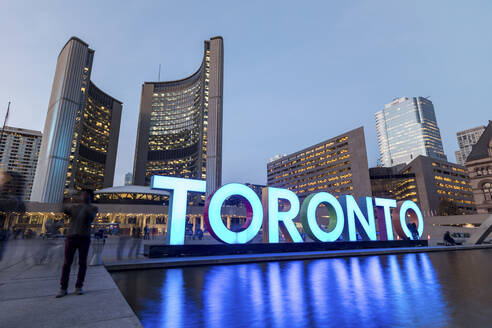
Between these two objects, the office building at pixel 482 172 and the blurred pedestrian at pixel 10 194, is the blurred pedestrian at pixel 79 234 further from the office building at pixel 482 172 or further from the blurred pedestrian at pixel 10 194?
the office building at pixel 482 172

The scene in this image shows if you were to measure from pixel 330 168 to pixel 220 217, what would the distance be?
398ft

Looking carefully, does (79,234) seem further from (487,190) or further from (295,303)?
(487,190)

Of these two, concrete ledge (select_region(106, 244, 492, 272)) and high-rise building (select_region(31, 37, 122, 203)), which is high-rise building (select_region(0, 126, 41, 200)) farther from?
concrete ledge (select_region(106, 244, 492, 272))

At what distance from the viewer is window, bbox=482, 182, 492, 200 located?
196 feet

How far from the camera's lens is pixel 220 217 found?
12.0 metres

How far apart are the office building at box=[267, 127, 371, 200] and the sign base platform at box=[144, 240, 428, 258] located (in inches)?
2851

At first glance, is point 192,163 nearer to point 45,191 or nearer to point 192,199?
point 192,199

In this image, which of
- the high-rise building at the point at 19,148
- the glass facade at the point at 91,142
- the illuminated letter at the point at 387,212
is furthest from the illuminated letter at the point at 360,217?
the high-rise building at the point at 19,148

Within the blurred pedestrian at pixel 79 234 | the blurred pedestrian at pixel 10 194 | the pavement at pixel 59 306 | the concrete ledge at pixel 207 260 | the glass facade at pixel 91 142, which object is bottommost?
the concrete ledge at pixel 207 260

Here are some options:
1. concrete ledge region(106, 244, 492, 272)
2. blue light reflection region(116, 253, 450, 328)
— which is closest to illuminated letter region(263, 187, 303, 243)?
concrete ledge region(106, 244, 492, 272)

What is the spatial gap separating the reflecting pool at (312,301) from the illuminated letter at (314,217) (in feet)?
27.3

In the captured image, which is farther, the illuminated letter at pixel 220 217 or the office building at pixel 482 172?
the office building at pixel 482 172

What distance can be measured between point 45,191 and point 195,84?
7341 centimetres

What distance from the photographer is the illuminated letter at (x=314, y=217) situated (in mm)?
15422
